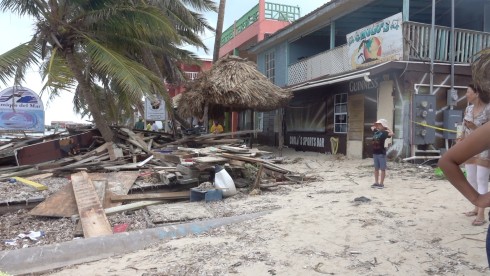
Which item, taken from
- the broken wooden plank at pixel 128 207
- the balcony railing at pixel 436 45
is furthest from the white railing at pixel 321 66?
the broken wooden plank at pixel 128 207

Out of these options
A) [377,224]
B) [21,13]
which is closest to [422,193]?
[377,224]

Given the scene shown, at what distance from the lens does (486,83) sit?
334 cm

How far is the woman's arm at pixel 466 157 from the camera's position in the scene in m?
1.72

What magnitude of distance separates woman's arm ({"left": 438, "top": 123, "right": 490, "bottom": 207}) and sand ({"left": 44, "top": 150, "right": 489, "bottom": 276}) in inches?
67.5

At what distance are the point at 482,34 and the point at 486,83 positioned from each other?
859 centimetres

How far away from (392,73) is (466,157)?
8763 mm

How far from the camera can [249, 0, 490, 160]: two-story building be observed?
961 centimetres

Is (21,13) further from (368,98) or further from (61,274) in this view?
(368,98)

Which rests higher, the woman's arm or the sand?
the woman's arm

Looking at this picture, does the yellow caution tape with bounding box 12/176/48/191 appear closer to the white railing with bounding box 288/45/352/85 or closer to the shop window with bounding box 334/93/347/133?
the white railing with bounding box 288/45/352/85

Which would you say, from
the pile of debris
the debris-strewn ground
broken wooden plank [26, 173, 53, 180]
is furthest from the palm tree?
the debris-strewn ground

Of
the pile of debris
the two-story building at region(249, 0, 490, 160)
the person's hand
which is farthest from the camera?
the two-story building at region(249, 0, 490, 160)

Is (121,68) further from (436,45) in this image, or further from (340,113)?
(436,45)

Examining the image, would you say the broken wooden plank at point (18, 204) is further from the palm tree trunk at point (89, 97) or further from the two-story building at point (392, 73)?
the two-story building at point (392, 73)
